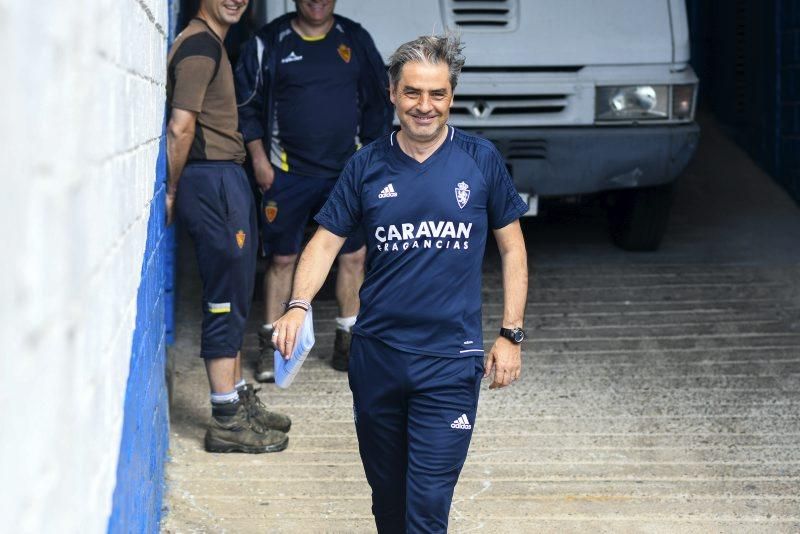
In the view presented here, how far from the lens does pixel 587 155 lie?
7.54 meters

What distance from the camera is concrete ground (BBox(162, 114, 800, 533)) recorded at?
4.76 m

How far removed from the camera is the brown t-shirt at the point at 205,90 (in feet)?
16.3

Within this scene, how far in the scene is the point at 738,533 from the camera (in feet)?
14.9

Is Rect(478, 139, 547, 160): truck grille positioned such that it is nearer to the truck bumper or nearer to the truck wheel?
the truck bumper

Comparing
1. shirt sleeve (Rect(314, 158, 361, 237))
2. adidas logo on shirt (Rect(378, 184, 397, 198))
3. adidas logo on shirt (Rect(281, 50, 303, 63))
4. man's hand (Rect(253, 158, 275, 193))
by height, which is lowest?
man's hand (Rect(253, 158, 275, 193))

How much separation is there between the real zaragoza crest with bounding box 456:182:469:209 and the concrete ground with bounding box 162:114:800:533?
1.52 metres

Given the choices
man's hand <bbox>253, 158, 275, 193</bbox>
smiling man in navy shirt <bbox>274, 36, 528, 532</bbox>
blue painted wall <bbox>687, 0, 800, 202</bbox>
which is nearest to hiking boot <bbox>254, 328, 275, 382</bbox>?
man's hand <bbox>253, 158, 275, 193</bbox>

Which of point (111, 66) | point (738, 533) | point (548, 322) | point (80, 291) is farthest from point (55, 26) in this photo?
point (548, 322)

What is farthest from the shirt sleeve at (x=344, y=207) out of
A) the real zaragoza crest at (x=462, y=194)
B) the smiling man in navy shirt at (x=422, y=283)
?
the real zaragoza crest at (x=462, y=194)

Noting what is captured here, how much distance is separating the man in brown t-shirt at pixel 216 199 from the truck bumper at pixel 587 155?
2.53m

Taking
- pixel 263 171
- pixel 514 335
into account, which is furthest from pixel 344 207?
pixel 263 171

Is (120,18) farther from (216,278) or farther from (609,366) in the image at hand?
(609,366)

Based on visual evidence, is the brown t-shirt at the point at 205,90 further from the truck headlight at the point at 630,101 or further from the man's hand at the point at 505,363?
the truck headlight at the point at 630,101

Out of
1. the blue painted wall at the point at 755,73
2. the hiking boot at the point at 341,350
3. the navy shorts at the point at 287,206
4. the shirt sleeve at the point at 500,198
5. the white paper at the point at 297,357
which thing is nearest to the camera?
the white paper at the point at 297,357
